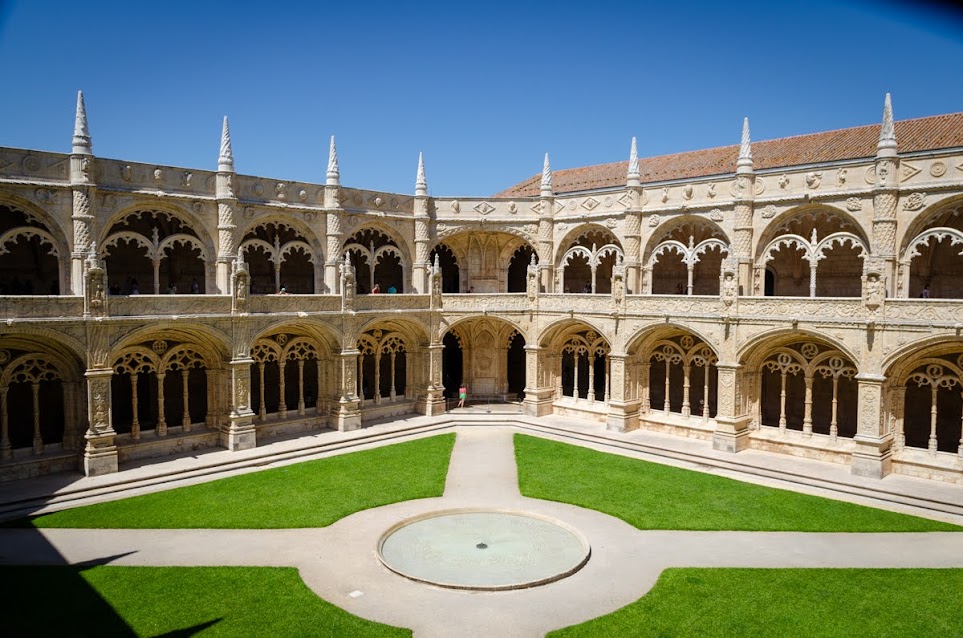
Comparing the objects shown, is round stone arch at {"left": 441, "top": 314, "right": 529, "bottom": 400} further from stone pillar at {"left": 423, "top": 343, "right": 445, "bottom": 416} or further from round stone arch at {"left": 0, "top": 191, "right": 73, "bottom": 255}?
round stone arch at {"left": 0, "top": 191, "right": 73, "bottom": 255}

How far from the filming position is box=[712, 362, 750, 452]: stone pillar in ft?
88.4

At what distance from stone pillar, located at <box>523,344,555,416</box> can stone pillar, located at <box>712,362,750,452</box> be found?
28.4 feet

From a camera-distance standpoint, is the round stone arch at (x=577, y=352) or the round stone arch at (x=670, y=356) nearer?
the round stone arch at (x=670, y=356)

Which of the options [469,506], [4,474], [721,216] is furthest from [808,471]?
[4,474]

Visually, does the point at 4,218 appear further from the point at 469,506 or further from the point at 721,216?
the point at 721,216

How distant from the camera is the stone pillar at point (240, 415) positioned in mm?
26656

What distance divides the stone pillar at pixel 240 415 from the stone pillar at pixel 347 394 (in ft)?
13.2

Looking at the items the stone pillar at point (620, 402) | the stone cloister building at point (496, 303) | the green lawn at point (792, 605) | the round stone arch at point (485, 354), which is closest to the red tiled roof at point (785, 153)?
the stone cloister building at point (496, 303)

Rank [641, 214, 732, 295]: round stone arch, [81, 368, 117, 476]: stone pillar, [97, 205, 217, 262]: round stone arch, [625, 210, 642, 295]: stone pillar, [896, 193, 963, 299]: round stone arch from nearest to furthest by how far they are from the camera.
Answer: [81, 368, 117, 476]: stone pillar < [896, 193, 963, 299]: round stone arch < [97, 205, 217, 262]: round stone arch < [641, 214, 732, 295]: round stone arch < [625, 210, 642, 295]: stone pillar

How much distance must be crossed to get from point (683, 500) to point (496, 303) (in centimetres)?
1493

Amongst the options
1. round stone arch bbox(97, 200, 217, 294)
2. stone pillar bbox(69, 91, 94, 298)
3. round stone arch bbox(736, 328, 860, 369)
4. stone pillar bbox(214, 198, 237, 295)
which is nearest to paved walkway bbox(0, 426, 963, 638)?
round stone arch bbox(736, 328, 860, 369)

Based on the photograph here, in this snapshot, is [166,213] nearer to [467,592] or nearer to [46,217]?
[46,217]

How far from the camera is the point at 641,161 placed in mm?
38281

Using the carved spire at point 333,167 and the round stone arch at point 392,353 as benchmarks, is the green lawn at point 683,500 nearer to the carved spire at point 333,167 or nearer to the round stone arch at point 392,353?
the round stone arch at point 392,353
